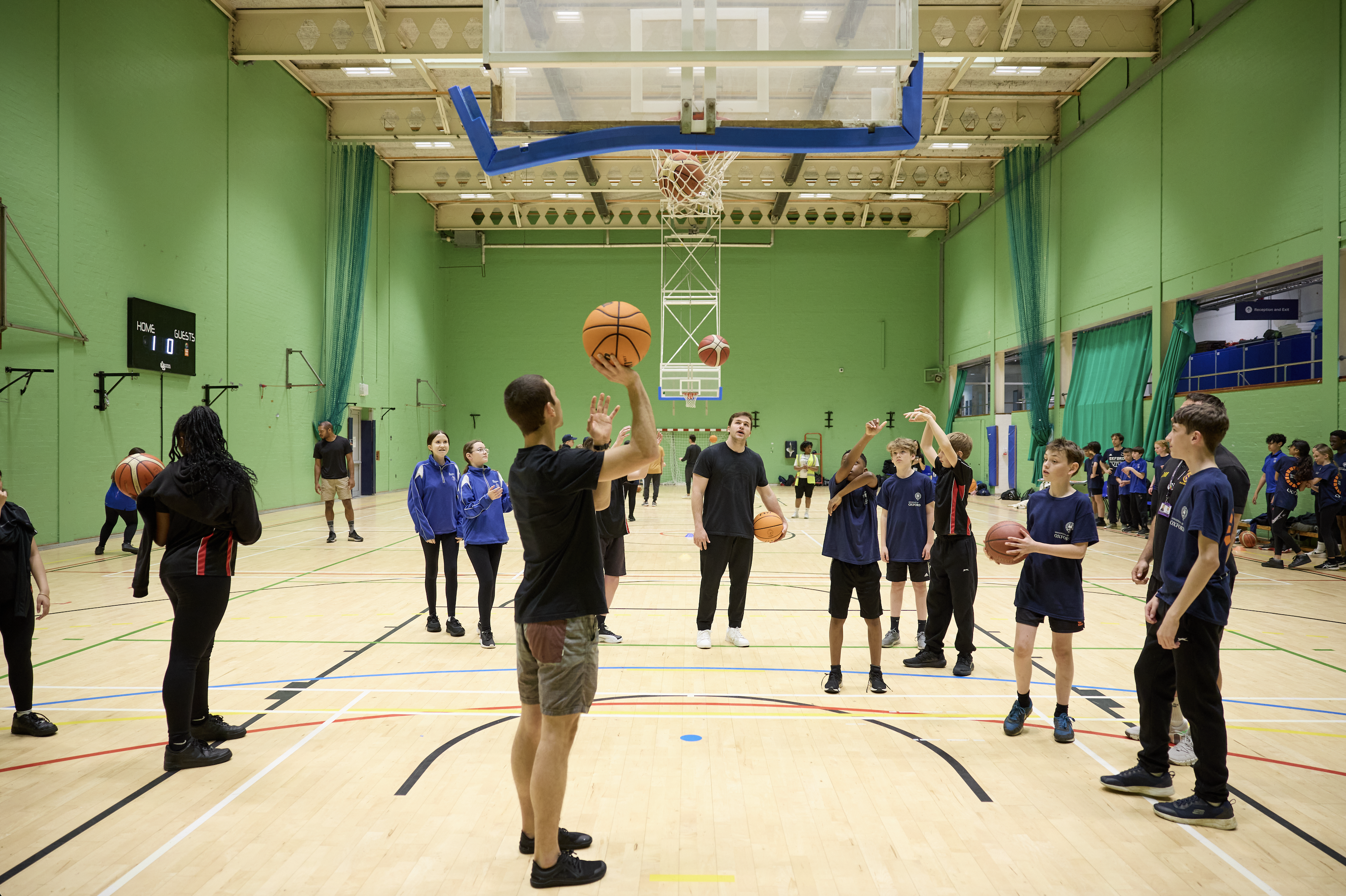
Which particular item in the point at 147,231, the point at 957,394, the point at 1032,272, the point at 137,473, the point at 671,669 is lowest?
the point at 671,669

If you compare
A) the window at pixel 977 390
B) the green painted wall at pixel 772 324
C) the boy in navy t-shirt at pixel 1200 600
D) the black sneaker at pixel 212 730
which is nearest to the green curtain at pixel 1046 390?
the window at pixel 977 390

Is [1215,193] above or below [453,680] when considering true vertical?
above

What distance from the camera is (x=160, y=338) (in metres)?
13.9

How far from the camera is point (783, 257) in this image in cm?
2894

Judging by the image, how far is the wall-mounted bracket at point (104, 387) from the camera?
1251 centimetres

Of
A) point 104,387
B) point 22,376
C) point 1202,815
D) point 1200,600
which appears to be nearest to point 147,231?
point 104,387

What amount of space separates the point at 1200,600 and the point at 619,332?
278 centimetres

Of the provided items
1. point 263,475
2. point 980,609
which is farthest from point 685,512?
point 980,609

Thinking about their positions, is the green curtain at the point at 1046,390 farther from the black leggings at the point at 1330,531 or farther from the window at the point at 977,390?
the black leggings at the point at 1330,531

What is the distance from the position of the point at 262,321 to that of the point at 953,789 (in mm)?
17389

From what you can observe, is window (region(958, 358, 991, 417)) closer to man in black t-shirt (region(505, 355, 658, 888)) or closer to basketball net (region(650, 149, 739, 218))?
basketball net (region(650, 149, 739, 218))

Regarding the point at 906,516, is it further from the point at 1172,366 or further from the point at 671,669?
the point at 1172,366

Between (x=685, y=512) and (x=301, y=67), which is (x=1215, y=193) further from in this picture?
(x=301, y=67)

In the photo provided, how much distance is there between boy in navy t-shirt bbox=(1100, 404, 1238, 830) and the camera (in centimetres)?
335
